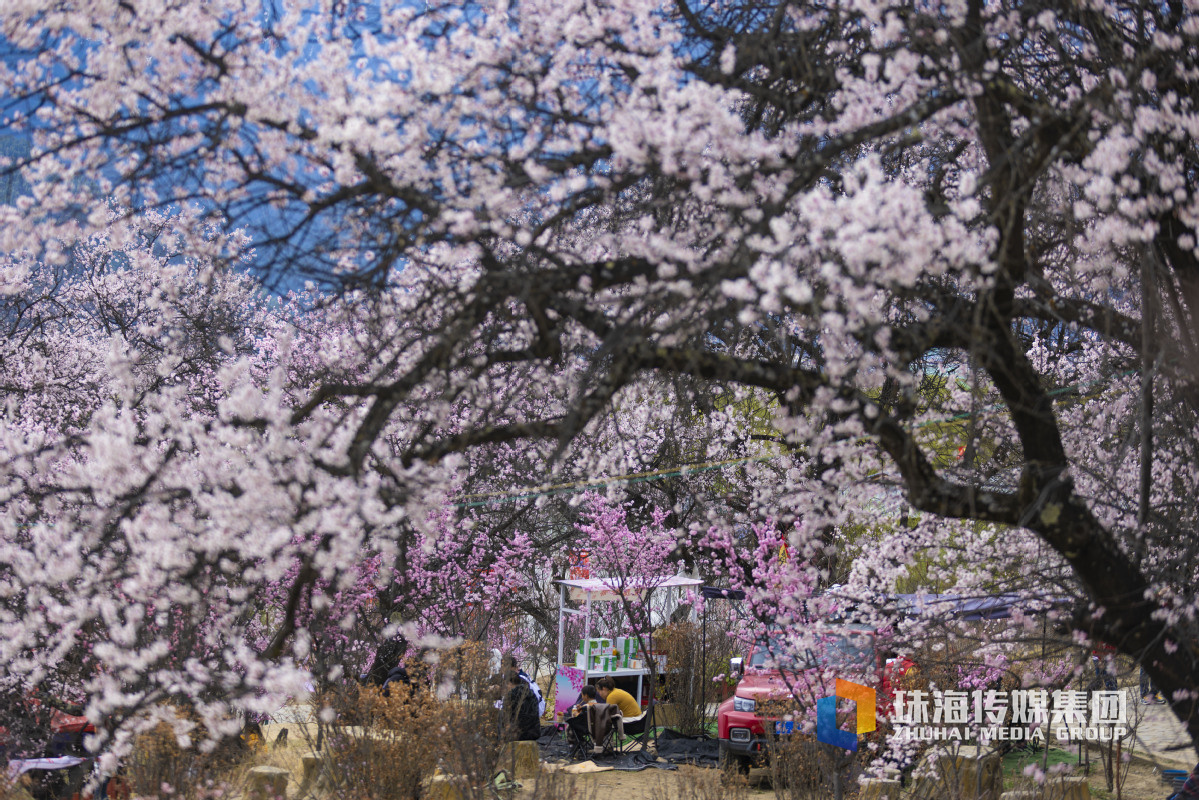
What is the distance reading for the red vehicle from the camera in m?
7.58

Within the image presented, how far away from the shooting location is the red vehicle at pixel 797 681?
758 cm

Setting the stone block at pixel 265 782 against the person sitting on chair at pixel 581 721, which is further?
the person sitting on chair at pixel 581 721

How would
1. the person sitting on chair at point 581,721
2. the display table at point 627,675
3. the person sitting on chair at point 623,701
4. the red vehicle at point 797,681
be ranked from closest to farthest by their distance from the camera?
the red vehicle at point 797,681 → the person sitting on chair at point 581,721 → the person sitting on chair at point 623,701 → the display table at point 627,675

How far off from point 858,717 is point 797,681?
0.77 meters

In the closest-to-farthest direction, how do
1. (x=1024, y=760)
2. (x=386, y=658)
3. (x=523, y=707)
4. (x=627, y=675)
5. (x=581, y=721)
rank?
(x=523, y=707) → (x=1024, y=760) → (x=581, y=721) → (x=386, y=658) → (x=627, y=675)

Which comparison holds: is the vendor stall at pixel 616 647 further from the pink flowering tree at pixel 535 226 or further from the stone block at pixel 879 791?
the pink flowering tree at pixel 535 226

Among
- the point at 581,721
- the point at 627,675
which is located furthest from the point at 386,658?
the point at 627,675

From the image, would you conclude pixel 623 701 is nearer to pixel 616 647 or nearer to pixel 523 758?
pixel 616 647

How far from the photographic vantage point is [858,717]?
7734mm

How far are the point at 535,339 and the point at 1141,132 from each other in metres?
2.95

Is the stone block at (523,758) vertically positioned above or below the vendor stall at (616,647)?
below

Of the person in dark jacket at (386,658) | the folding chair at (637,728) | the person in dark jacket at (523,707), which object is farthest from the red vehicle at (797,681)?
the person in dark jacket at (386,658)

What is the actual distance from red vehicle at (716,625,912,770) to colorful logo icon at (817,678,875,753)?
114 millimetres

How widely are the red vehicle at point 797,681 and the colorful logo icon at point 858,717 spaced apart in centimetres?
11
